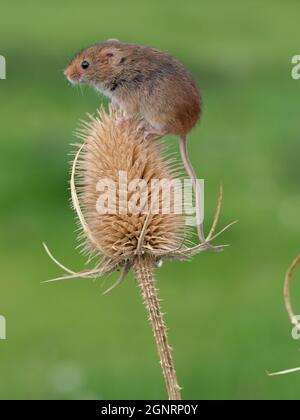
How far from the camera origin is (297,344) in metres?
12.2

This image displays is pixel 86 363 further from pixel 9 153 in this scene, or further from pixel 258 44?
pixel 258 44

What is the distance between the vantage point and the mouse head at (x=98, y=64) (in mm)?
4617

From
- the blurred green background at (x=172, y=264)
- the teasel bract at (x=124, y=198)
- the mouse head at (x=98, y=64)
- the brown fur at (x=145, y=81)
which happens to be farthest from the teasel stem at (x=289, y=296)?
the blurred green background at (x=172, y=264)

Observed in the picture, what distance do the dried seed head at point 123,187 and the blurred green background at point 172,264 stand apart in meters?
1.19

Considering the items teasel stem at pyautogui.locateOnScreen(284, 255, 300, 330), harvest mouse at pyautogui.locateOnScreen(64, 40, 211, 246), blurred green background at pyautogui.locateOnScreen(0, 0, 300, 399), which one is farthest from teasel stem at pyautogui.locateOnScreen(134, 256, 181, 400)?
blurred green background at pyautogui.locateOnScreen(0, 0, 300, 399)

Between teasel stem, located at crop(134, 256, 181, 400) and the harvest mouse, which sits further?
the harvest mouse

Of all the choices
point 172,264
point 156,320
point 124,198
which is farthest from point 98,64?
point 172,264

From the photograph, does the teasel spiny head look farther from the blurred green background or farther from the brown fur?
the blurred green background

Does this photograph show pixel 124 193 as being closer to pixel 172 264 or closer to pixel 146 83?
pixel 146 83

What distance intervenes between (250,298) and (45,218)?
3.67 m

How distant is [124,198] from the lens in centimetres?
408

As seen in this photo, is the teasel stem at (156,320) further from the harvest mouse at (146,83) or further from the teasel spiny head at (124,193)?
the harvest mouse at (146,83)

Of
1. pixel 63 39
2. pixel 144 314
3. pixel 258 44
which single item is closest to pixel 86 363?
pixel 144 314

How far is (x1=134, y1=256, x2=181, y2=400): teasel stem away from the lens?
3.69 m
